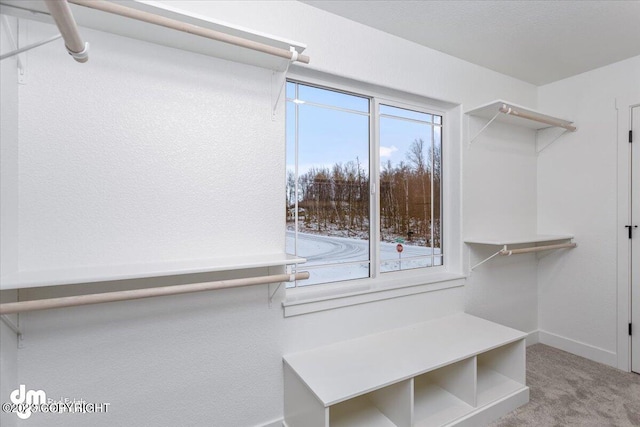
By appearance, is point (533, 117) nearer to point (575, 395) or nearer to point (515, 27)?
point (515, 27)

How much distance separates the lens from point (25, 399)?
48.8 inches

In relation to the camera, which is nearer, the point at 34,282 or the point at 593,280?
the point at 34,282

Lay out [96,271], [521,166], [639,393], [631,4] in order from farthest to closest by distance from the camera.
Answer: [521,166], [639,393], [631,4], [96,271]

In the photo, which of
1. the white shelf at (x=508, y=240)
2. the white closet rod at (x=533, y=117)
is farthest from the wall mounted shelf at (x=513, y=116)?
the white shelf at (x=508, y=240)

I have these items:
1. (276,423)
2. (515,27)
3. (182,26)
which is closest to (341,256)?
(276,423)

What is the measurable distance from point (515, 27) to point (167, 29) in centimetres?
212

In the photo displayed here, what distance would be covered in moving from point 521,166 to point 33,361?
11.8 ft

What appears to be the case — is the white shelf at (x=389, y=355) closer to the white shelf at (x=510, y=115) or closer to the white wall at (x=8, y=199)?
the white wall at (x=8, y=199)

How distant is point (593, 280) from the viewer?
271cm

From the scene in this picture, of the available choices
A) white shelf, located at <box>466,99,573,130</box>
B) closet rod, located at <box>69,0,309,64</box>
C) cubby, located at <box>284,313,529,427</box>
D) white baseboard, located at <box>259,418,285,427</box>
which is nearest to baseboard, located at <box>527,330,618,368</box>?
cubby, located at <box>284,313,529,427</box>

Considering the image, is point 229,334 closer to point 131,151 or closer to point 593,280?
point 131,151

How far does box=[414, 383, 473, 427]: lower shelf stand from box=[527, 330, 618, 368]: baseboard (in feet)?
5.48

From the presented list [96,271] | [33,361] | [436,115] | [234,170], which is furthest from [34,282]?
[436,115]

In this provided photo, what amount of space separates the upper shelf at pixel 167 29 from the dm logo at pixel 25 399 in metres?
1.37
